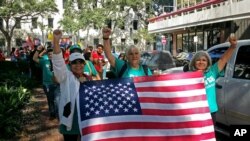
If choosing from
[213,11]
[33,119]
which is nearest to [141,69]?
[33,119]

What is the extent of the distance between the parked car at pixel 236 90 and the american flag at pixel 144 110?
5.77 ft

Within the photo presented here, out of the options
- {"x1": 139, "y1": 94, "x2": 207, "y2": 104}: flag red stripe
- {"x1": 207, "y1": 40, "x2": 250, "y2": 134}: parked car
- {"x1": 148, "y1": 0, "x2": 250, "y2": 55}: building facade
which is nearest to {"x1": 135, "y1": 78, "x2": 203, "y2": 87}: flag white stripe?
{"x1": 139, "y1": 94, "x2": 207, "y2": 104}: flag red stripe

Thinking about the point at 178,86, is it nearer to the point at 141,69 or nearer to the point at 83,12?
the point at 141,69

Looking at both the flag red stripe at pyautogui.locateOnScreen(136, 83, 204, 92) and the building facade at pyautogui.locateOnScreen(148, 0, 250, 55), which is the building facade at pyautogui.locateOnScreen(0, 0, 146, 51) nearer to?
the building facade at pyautogui.locateOnScreen(148, 0, 250, 55)

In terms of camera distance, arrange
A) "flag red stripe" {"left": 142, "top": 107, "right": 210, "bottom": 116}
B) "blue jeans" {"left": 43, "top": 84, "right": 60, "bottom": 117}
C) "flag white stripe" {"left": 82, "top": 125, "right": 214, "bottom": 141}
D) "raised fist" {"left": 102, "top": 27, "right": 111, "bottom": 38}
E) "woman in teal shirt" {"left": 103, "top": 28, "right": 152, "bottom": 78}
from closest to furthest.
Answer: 1. "flag white stripe" {"left": 82, "top": 125, "right": 214, "bottom": 141}
2. "flag red stripe" {"left": 142, "top": 107, "right": 210, "bottom": 116}
3. "raised fist" {"left": 102, "top": 27, "right": 111, "bottom": 38}
4. "woman in teal shirt" {"left": 103, "top": 28, "right": 152, "bottom": 78}
5. "blue jeans" {"left": 43, "top": 84, "right": 60, "bottom": 117}

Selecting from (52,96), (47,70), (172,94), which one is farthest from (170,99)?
(52,96)

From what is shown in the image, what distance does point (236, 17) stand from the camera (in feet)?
87.7

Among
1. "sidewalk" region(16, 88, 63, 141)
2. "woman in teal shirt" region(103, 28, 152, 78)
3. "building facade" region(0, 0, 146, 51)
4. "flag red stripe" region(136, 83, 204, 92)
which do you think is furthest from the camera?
"building facade" region(0, 0, 146, 51)

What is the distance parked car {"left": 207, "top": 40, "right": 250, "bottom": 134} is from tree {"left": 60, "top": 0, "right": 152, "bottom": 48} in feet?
166

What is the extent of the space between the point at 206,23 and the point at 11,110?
2598cm

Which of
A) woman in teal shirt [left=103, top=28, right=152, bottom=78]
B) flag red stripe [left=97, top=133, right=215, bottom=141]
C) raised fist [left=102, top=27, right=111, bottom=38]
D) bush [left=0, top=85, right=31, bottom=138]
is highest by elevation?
raised fist [left=102, top=27, right=111, bottom=38]

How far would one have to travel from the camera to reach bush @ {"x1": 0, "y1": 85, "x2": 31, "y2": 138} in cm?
706

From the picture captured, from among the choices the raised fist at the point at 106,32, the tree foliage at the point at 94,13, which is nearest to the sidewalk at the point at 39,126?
the raised fist at the point at 106,32

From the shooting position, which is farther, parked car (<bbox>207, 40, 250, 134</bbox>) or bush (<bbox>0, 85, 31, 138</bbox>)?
bush (<bbox>0, 85, 31, 138</bbox>)
